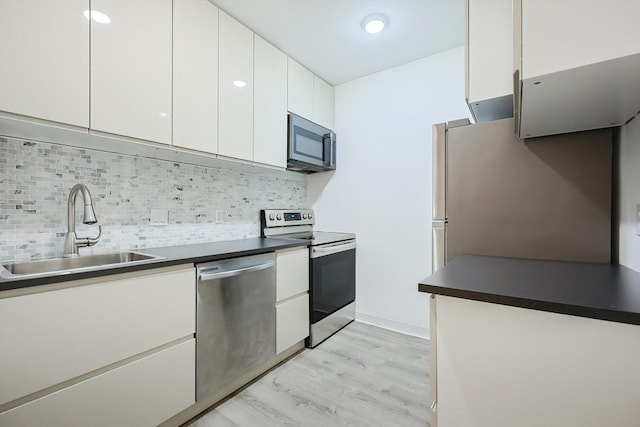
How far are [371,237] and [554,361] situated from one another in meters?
2.05

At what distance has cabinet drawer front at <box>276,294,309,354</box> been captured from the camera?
6.52 feet

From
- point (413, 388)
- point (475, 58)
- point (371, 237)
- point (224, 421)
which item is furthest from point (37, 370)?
point (371, 237)

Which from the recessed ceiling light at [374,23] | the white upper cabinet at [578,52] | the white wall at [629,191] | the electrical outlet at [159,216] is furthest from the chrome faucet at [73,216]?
the white wall at [629,191]

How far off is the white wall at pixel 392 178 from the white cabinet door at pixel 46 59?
2.12m

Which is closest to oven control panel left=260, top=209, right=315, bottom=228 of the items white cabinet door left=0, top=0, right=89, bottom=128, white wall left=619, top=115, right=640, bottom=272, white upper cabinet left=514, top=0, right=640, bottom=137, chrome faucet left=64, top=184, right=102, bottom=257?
chrome faucet left=64, top=184, right=102, bottom=257

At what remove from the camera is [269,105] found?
2234mm

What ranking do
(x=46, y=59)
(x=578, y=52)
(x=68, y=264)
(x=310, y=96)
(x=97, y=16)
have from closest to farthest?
(x=578, y=52) < (x=46, y=59) < (x=97, y=16) < (x=68, y=264) < (x=310, y=96)

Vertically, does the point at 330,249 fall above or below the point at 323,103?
below

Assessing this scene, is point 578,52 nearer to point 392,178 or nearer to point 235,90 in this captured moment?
point 235,90

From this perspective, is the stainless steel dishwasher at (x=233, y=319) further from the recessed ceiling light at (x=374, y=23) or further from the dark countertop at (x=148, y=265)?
the recessed ceiling light at (x=374, y=23)

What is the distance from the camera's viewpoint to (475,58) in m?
1.23

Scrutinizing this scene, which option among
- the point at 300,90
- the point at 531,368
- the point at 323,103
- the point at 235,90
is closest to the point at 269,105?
the point at 235,90

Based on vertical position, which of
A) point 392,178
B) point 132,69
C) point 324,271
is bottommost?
point 324,271

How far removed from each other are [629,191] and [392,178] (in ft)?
5.44
